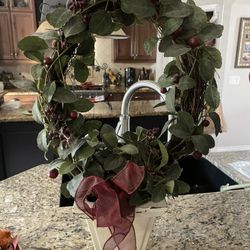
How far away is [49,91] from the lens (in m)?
0.53

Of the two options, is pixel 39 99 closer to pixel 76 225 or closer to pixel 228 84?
pixel 76 225

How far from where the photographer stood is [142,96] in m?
4.57

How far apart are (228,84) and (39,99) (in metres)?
3.86

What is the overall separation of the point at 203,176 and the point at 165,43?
111 cm

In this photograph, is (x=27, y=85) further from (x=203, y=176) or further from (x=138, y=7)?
(x=203, y=176)

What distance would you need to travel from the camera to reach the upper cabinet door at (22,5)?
4.29 meters

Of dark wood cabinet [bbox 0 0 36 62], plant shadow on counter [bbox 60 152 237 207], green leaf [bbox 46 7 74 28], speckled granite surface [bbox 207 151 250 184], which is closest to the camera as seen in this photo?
green leaf [bbox 46 7 74 28]

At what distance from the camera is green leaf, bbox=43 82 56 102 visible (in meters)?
0.53

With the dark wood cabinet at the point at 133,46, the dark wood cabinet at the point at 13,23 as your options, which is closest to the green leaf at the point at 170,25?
the dark wood cabinet at the point at 133,46

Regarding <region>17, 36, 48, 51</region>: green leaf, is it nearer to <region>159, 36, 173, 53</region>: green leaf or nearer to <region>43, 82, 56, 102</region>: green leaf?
<region>43, 82, 56, 102</region>: green leaf

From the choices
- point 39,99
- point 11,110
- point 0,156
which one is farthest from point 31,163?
point 39,99

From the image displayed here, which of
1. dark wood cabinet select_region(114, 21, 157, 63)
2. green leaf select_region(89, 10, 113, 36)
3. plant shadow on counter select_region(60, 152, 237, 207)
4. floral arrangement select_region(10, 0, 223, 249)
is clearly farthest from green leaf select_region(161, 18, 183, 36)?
dark wood cabinet select_region(114, 21, 157, 63)

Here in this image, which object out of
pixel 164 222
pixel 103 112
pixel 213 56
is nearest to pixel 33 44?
pixel 213 56

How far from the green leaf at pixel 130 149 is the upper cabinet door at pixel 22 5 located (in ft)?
14.5
